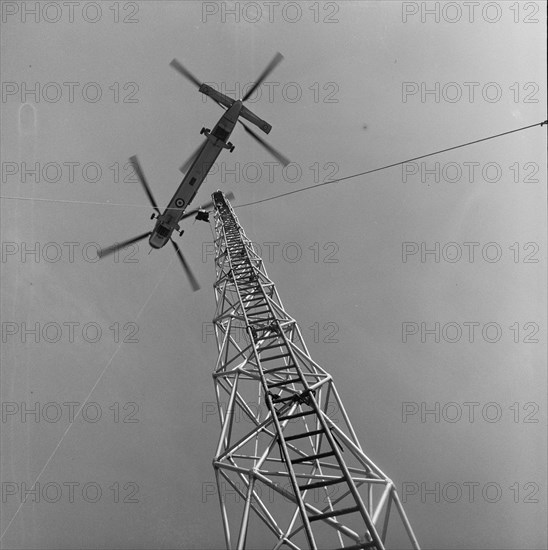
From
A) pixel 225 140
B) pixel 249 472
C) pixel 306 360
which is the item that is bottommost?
pixel 249 472

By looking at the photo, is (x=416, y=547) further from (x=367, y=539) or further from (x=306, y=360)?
(x=306, y=360)

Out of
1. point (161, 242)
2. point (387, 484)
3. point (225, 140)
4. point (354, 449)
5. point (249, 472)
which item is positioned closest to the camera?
point (387, 484)

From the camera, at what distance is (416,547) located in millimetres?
5332

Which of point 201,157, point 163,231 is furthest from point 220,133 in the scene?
point 163,231

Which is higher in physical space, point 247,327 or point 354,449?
point 247,327

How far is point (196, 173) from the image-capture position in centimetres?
1659

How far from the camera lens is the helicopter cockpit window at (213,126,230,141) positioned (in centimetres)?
1603

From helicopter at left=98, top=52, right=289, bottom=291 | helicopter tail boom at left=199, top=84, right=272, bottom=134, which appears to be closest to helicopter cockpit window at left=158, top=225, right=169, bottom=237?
helicopter at left=98, top=52, right=289, bottom=291

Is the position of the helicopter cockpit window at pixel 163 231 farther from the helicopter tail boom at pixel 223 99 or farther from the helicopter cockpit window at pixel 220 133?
the helicopter tail boom at pixel 223 99

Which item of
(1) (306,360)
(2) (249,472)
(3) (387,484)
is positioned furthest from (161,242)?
(3) (387,484)

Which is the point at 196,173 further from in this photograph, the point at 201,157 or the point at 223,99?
the point at 223,99

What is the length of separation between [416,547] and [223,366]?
6005 millimetres

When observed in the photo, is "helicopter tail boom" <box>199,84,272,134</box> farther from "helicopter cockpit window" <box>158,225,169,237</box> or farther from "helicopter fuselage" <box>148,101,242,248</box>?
"helicopter cockpit window" <box>158,225,169,237</box>

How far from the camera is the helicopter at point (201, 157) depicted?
1596cm
